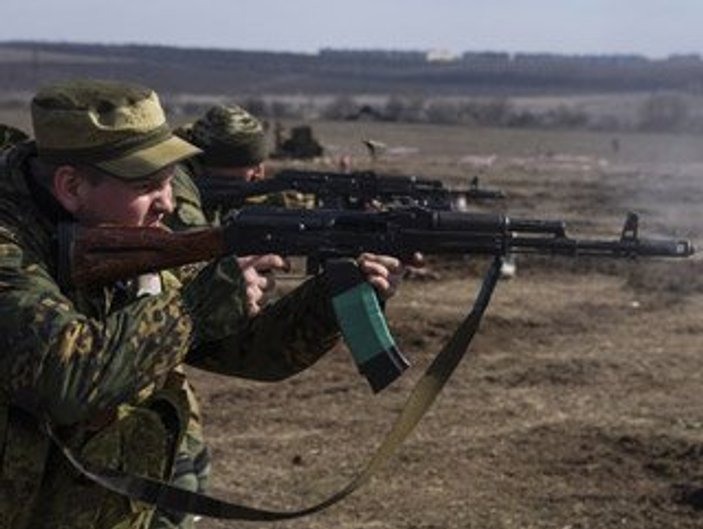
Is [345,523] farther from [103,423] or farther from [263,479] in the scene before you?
[103,423]

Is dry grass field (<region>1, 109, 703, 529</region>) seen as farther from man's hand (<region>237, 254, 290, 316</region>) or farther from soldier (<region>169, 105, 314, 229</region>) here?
man's hand (<region>237, 254, 290, 316</region>)

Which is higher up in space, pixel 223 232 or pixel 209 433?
pixel 223 232

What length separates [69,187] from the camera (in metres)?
3.00

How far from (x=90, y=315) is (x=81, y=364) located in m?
0.32

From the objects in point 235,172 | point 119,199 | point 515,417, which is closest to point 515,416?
point 515,417

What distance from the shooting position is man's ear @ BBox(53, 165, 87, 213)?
2986 millimetres

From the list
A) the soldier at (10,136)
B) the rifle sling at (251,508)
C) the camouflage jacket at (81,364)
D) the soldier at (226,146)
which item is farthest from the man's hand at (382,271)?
the soldier at (226,146)

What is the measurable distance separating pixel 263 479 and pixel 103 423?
4.35 meters

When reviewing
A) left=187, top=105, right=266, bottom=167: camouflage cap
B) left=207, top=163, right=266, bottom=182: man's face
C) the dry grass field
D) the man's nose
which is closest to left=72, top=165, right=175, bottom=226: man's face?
the man's nose

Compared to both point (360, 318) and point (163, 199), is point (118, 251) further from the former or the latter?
point (360, 318)

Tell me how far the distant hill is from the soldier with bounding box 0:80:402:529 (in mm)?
97115

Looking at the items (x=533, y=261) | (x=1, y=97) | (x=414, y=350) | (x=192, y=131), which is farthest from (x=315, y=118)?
(x=192, y=131)

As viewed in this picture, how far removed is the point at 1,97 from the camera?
86.3 m

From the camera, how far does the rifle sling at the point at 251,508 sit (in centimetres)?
306
